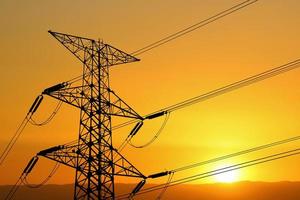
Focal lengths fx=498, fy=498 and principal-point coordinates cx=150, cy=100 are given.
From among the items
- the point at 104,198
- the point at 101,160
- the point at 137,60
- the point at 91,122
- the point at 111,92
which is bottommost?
the point at 104,198

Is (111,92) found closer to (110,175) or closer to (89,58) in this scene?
(89,58)

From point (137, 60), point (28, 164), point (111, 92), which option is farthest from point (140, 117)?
point (28, 164)

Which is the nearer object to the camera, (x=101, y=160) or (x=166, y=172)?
(x=166, y=172)

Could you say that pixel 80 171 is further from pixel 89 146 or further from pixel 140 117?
pixel 140 117

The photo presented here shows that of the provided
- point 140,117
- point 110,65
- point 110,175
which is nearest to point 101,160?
point 110,175

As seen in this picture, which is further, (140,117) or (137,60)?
(137,60)

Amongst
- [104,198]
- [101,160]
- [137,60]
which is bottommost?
[104,198]

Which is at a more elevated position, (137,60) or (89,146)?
(137,60)

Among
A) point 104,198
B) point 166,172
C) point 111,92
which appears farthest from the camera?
point 111,92

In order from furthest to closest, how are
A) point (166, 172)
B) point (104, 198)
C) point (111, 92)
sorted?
point (111, 92) → point (104, 198) → point (166, 172)
